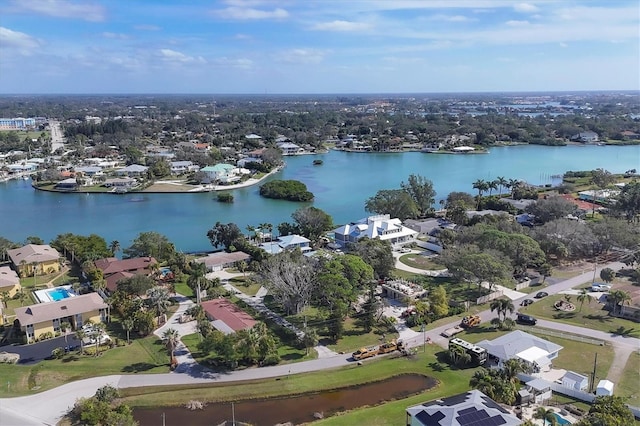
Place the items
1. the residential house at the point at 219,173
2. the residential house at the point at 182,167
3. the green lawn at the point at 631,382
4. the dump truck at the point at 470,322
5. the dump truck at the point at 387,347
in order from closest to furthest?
the green lawn at the point at 631,382 < the dump truck at the point at 387,347 < the dump truck at the point at 470,322 < the residential house at the point at 219,173 < the residential house at the point at 182,167

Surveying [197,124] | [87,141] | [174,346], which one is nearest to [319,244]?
[174,346]

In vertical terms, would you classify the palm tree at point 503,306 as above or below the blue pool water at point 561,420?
above

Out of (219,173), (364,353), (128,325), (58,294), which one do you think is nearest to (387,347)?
(364,353)

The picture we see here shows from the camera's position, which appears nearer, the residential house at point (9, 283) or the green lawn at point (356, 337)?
the green lawn at point (356, 337)

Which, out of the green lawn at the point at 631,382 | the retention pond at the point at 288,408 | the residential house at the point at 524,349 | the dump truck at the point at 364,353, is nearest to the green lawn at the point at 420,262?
the residential house at the point at 524,349

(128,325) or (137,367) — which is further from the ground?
(128,325)

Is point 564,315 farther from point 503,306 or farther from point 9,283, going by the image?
point 9,283

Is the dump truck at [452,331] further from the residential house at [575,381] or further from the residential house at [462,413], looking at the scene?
the residential house at [462,413]
